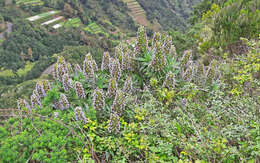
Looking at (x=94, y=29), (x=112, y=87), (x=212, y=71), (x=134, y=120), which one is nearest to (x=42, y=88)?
(x=112, y=87)

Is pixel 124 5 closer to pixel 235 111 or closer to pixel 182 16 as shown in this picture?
pixel 182 16

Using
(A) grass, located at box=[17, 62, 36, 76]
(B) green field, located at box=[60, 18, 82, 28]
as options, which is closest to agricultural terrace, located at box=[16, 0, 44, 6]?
Answer: (B) green field, located at box=[60, 18, 82, 28]

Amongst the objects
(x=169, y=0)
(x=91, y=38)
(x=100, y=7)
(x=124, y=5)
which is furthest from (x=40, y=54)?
(x=169, y=0)

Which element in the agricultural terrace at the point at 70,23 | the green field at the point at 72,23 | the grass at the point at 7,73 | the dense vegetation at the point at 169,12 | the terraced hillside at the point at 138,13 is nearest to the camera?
the grass at the point at 7,73

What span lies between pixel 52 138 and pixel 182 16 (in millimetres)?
88726

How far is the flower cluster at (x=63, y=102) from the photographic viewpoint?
110 inches

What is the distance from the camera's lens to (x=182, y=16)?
267 feet

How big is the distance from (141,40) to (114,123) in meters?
1.91

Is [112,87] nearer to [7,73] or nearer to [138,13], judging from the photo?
[7,73]

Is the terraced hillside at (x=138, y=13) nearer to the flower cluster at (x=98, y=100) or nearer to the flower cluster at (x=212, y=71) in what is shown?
the flower cluster at (x=212, y=71)

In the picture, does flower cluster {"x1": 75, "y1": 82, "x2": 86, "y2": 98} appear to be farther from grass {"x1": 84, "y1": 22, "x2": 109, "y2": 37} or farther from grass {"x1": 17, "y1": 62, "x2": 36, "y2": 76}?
grass {"x1": 84, "y1": 22, "x2": 109, "y2": 37}

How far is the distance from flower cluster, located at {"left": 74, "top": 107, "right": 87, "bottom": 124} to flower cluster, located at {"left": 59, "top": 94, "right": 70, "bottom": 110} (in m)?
0.45

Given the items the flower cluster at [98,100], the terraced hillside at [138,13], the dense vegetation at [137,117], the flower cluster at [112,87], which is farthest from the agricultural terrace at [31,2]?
the flower cluster at [98,100]

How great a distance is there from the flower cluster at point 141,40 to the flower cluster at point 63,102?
178 cm
